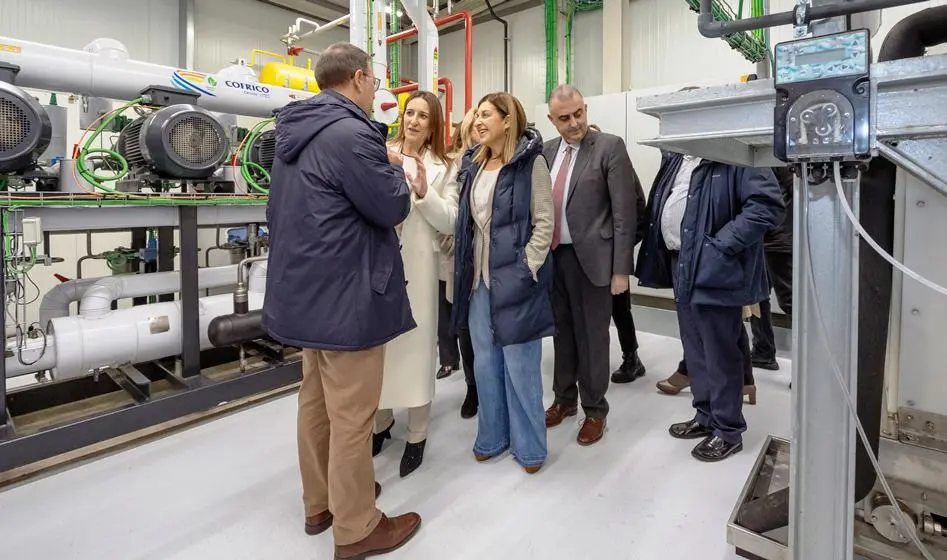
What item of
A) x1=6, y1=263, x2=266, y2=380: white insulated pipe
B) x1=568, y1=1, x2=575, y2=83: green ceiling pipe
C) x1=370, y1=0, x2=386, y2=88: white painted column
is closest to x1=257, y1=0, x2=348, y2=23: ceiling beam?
x1=568, y1=1, x2=575, y2=83: green ceiling pipe

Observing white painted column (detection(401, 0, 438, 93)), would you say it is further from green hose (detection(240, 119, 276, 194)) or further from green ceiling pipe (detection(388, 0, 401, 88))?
green hose (detection(240, 119, 276, 194))

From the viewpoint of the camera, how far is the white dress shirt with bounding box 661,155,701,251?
Answer: 6.76 feet

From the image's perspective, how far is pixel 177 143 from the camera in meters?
2.26

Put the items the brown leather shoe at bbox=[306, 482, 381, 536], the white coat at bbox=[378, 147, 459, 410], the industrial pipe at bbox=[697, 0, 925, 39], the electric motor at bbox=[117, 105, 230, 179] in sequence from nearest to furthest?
the industrial pipe at bbox=[697, 0, 925, 39] < the brown leather shoe at bbox=[306, 482, 381, 536] < the white coat at bbox=[378, 147, 459, 410] < the electric motor at bbox=[117, 105, 230, 179]

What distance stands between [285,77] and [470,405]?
7.88 feet

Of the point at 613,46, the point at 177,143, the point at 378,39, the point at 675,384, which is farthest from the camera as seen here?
the point at 613,46

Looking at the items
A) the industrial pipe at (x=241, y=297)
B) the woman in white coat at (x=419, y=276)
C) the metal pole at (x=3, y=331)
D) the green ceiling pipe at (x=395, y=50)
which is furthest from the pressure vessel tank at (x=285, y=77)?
the metal pole at (x=3, y=331)

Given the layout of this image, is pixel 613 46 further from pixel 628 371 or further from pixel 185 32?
pixel 185 32

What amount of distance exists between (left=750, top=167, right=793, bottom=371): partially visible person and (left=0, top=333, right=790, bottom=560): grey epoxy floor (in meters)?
0.77

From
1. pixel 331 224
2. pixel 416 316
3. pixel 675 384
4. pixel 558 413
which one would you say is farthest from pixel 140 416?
pixel 675 384

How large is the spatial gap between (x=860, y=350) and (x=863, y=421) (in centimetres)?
15

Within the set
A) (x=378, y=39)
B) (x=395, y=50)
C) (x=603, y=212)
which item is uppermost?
(x=395, y=50)

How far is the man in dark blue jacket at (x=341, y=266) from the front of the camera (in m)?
1.27

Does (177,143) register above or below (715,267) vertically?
above
